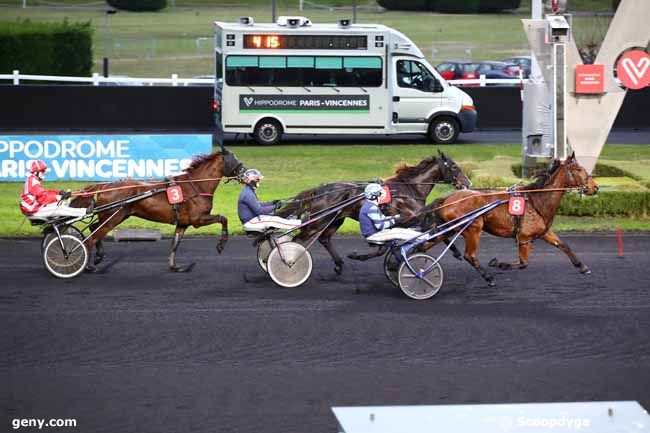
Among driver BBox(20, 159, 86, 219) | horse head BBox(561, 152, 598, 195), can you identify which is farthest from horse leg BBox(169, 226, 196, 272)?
horse head BBox(561, 152, 598, 195)

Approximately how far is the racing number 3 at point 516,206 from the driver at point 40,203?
202 inches

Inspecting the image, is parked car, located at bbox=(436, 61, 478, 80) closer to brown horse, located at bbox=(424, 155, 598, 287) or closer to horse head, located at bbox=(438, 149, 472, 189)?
horse head, located at bbox=(438, 149, 472, 189)

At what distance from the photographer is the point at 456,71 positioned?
40.9m

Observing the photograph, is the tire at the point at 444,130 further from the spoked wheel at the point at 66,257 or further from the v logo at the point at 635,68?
the spoked wheel at the point at 66,257

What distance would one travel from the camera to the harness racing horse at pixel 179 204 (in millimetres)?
14164

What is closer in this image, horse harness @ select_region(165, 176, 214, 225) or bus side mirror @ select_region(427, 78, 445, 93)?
horse harness @ select_region(165, 176, 214, 225)

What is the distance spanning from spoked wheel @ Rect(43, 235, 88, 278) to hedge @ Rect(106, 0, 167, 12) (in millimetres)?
44483
